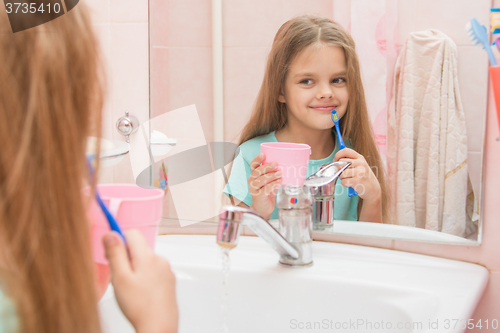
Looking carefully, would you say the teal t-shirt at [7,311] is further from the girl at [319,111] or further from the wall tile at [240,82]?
the wall tile at [240,82]

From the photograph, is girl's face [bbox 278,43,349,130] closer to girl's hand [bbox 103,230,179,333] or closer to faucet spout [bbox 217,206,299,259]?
faucet spout [bbox 217,206,299,259]

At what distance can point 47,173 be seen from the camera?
0.34 metres

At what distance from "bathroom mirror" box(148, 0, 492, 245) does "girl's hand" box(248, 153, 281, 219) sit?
0.09 metres

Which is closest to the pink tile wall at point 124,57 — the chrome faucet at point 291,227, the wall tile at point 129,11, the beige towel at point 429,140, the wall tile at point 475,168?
the wall tile at point 129,11

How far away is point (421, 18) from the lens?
29.4 inches

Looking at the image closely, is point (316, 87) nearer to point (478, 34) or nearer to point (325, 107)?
point (325, 107)

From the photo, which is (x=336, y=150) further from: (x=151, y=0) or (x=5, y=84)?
(x=5, y=84)

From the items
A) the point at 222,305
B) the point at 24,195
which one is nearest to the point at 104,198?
the point at 24,195

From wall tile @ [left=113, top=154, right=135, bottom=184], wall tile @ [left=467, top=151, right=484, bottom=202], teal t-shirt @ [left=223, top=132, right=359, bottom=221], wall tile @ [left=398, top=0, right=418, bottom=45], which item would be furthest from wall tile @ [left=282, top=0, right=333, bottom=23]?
wall tile @ [left=113, top=154, right=135, bottom=184]

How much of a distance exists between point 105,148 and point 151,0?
0.31 meters

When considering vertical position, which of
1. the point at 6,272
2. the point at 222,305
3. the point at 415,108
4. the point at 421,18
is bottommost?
the point at 222,305

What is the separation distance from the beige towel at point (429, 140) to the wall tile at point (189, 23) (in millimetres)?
369

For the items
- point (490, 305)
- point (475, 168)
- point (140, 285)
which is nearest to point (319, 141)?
point (475, 168)

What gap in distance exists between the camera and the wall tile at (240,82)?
844 millimetres
